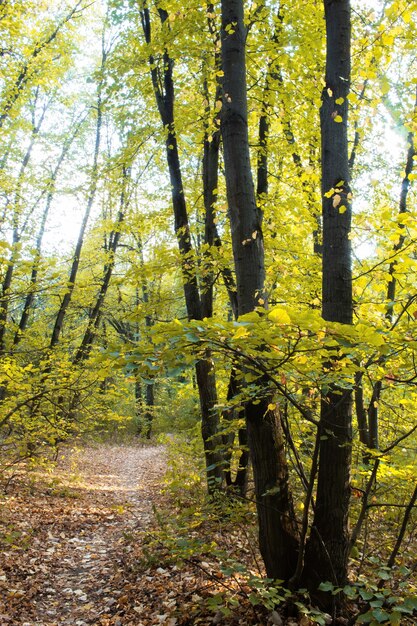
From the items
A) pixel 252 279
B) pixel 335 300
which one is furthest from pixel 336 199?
pixel 252 279

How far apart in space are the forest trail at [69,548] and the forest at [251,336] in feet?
0.17

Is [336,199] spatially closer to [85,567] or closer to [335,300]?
[335,300]

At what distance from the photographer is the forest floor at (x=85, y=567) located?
402 centimetres

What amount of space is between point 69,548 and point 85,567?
77 cm

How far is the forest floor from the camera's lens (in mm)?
4020

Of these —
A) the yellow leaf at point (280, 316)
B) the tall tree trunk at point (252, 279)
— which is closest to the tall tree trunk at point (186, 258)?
the tall tree trunk at point (252, 279)

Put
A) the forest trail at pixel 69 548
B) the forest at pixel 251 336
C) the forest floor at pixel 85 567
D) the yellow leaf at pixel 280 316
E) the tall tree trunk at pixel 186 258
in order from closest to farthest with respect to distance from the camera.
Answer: the yellow leaf at pixel 280 316 → the forest at pixel 251 336 → the forest floor at pixel 85 567 → the forest trail at pixel 69 548 → the tall tree trunk at pixel 186 258

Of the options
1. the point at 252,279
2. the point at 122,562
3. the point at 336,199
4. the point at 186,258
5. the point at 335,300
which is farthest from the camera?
the point at 186,258

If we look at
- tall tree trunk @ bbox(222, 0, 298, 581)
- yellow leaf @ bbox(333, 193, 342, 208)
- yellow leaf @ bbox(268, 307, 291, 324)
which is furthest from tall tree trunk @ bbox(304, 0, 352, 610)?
yellow leaf @ bbox(268, 307, 291, 324)

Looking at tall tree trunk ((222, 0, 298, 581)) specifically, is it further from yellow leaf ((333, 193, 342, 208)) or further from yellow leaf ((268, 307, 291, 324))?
yellow leaf ((268, 307, 291, 324))

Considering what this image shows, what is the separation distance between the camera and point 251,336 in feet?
7.37

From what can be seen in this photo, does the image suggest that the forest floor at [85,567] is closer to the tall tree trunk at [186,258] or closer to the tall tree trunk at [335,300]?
the tall tree trunk at [335,300]

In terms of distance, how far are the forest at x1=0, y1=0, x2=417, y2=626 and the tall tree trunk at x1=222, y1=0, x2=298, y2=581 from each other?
0.02 m

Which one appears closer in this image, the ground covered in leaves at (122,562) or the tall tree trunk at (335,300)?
the tall tree trunk at (335,300)
